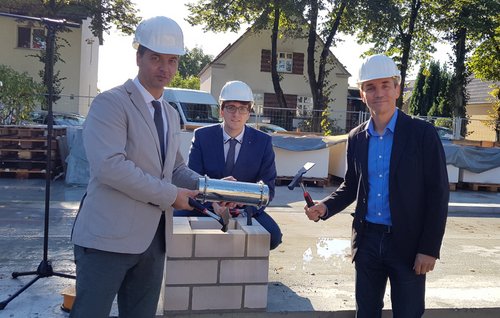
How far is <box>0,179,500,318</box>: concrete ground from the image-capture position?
12.6ft

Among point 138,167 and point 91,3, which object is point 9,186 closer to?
point 138,167

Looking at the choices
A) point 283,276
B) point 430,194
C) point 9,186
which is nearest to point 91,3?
point 9,186

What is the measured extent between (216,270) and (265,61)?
30.5 m

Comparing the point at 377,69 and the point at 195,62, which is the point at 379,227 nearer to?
the point at 377,69

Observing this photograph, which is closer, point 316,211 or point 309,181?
point 316,211

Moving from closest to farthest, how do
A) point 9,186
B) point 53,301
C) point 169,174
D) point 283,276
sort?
1. point 169,174
2. point 53,301
3. point 283,276
4. point 9,186

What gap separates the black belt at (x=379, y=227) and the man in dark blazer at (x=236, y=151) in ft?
4.44

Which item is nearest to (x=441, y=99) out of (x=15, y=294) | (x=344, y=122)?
(x=344, y=122)

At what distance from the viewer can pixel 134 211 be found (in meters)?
2.30

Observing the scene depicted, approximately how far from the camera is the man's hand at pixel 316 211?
325 centimetres

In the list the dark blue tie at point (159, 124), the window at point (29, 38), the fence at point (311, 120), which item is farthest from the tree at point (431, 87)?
the dark blue tie at point (159, 124)

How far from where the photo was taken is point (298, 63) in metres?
33.5

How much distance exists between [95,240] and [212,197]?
62 centimetres

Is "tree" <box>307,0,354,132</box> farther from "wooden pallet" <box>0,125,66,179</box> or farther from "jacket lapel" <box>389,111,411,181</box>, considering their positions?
"jacket lapel" <box>389,111,411,181</box>
